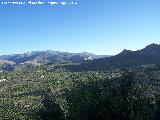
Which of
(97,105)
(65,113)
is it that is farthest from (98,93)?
(65,113)

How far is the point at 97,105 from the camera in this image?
52.0m

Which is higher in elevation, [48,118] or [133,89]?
[133,89]

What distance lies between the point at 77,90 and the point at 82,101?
286 inches

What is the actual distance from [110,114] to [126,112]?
10.7 ft

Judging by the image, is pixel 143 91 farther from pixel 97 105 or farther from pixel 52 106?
pixel 52 106

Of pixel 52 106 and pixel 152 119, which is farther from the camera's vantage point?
pixel 52 106

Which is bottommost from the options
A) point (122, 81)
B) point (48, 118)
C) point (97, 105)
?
point (48, 118)

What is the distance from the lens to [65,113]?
200 ft

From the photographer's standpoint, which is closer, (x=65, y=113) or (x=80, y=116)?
(x=80, y=116)

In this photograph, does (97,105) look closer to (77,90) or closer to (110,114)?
(110,114)

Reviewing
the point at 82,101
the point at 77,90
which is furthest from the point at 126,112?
the point at 77,90

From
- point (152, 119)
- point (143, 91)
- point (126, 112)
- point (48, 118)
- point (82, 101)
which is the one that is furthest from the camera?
point (48, 118)

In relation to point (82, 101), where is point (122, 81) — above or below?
above

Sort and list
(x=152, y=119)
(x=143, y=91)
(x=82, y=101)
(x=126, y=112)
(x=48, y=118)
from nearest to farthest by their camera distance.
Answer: (x=152, y=119)
(x=126, y=112)
(x=143, y=91)
(x=82, y=101)
(x=48, y=118)
